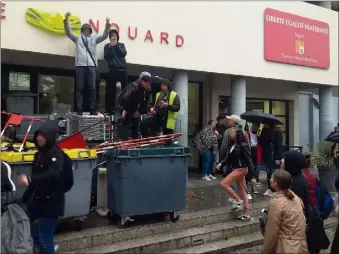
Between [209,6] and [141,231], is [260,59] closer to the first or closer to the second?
[209,6]

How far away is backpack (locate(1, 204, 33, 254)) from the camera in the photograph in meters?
3.68

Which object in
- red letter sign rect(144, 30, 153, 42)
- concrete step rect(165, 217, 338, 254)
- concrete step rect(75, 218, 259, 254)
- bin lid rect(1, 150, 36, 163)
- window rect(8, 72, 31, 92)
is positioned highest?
red letter sign rect(144, 30, 153, 42)

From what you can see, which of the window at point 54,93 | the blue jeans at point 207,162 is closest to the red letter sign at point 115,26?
the window at point 54,93

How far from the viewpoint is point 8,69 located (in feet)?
28.2

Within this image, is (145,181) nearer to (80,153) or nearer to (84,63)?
(80,153)

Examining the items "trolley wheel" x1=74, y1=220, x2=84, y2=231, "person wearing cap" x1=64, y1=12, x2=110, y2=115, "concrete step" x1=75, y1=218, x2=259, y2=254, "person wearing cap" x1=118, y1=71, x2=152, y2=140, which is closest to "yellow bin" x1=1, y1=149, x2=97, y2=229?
"trolley wheel" x1=74, y1=220, x2=84, y2=231

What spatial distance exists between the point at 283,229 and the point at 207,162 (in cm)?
609

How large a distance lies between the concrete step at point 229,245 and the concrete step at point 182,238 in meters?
0.06

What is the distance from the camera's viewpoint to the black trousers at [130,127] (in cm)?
682

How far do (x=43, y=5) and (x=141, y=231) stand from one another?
468 cm

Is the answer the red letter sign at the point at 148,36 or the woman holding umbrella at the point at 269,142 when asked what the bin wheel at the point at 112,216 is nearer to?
the woman holding umbrella at the point at 269,142

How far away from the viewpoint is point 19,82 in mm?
8781

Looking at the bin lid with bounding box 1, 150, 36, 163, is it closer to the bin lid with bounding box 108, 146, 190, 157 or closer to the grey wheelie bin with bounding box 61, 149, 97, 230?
the grey wheelie bin with bounding box 61, 149, 97, 230

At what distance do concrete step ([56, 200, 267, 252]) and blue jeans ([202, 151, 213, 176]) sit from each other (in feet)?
10.3
